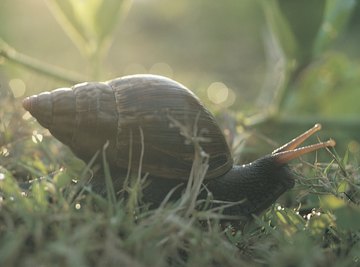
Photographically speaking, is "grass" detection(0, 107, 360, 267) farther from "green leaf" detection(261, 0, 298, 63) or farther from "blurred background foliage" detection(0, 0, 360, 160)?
"green leaf" detection(261, 0, 298, 63)

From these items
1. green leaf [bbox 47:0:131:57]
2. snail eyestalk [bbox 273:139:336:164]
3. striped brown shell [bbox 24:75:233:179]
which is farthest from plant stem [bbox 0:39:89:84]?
snail eyestalk [bbox 273:139:336:164]

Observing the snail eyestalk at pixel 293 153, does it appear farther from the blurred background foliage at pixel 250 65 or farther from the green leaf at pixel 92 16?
the green leaf at pixel 92 16

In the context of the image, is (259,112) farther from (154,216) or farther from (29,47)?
(29,47)

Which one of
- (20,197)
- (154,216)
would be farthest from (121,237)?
(20,197)

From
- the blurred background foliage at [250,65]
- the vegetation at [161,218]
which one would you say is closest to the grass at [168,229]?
the vegetation at [161,218]

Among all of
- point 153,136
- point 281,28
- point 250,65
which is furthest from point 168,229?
point 250,65

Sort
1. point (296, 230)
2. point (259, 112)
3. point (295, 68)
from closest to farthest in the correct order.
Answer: point (296, 230) < point (295, 68) < point (259, 112)
